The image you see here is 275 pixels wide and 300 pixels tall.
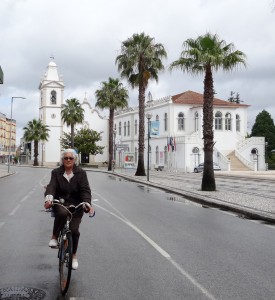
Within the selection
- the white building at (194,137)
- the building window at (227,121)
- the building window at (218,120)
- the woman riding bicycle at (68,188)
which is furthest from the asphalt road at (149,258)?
the building window at (227,121)

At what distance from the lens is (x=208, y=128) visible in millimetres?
24391

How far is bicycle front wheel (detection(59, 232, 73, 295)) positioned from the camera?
5.78m

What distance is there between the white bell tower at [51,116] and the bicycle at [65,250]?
8802 centimetres

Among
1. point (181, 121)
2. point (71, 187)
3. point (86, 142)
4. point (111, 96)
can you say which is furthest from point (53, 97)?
point (71, 187)

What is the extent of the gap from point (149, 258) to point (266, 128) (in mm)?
80446

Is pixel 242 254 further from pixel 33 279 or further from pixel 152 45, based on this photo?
pixel 152 45

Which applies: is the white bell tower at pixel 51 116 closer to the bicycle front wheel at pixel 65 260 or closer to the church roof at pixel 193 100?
the church roof at pixel 193 100

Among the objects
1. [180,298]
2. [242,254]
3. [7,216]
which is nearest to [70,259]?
[180,298]

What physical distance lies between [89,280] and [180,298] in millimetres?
1419

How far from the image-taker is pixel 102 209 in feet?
51.9

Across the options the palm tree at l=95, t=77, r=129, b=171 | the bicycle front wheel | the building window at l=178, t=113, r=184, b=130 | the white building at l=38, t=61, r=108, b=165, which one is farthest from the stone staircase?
the bicycle front wheel

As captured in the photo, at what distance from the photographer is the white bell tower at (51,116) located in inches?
3681

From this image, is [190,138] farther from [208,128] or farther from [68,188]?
[68,188]

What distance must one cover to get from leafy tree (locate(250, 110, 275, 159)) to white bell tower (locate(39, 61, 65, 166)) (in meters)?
37.9
